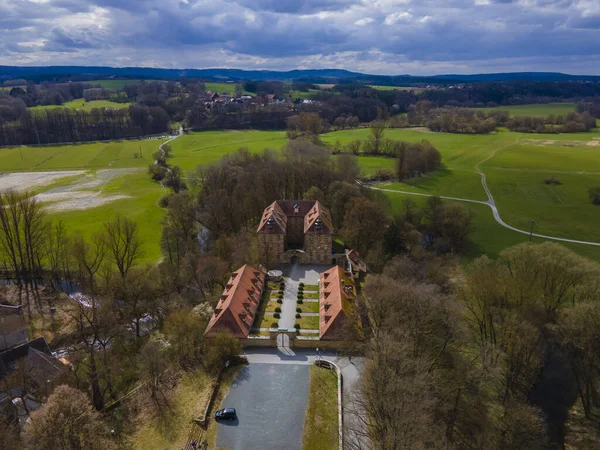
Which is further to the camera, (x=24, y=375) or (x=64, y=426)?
(x=24, y=375)

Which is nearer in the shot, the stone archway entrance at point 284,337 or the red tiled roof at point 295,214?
the stone archway entrance at point 284,337

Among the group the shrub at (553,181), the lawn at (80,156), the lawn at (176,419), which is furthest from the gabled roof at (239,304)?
the lawn at (80,156)

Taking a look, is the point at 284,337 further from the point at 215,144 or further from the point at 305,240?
the point at 215,144

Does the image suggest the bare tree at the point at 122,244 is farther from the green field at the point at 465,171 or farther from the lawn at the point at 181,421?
the lawn at the point at 181,421

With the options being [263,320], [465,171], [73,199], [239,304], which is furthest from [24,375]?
[465,171]

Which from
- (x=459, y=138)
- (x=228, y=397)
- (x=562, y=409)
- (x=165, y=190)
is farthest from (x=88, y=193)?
(x=459, y=138)

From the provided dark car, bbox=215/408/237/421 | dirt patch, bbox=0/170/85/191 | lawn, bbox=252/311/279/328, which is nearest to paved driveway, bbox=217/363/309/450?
dark car, bbox=215/408/237/421
